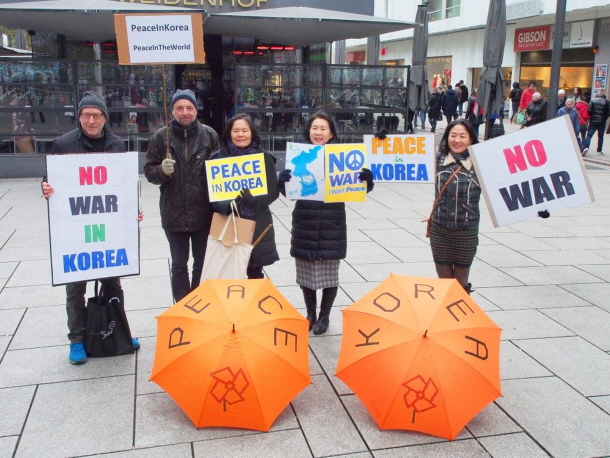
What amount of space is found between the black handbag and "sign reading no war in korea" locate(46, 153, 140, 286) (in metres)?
0.22

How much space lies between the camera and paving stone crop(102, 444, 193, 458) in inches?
134

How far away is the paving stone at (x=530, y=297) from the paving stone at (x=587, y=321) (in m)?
0.15

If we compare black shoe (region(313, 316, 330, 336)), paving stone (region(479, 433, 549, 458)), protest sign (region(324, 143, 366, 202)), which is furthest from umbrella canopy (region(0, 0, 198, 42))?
paving stone (region(479, 433, 549, 458))

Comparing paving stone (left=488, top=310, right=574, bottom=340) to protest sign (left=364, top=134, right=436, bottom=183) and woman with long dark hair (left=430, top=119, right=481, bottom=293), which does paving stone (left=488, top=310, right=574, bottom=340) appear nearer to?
woman with long dark hair (left=430, top=119, right=481, bottom=293)

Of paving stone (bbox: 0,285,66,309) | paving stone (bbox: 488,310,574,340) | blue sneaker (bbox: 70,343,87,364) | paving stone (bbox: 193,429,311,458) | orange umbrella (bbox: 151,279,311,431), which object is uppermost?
orange umbrella (bbox: 151,279,311,431)

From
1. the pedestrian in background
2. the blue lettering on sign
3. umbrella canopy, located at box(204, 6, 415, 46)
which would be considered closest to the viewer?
the blue lettering on sign

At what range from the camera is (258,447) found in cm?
347

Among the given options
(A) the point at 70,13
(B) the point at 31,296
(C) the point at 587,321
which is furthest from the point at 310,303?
(A) the point at 70,13

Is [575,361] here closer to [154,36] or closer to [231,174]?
[231,174]

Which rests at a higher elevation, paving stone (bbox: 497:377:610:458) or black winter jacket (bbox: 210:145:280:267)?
black winter jacket (bbox: 210:145:280:267)

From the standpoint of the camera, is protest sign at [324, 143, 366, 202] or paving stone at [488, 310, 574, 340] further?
paving stone at [488, 310, 574, 340]

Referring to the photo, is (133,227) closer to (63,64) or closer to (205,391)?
(205,391)

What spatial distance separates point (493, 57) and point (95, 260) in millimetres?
11369

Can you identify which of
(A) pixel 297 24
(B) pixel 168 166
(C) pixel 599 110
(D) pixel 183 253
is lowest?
(D) pixel 183 253
